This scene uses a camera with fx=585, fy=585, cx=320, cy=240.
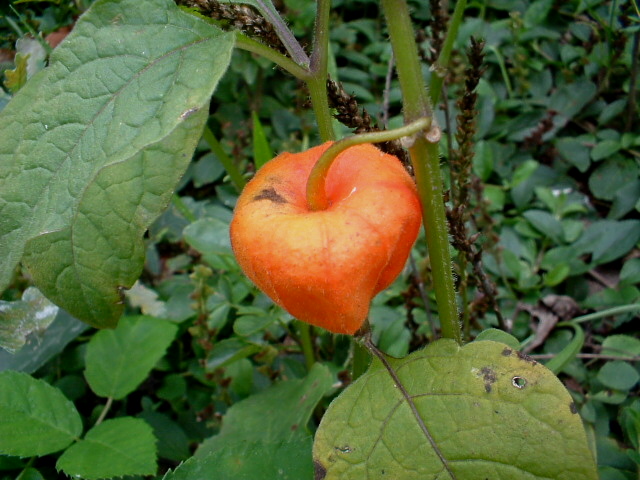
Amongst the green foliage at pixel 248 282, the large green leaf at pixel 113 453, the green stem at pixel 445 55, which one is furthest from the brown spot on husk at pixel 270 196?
the large green leaf at pixel 113 453

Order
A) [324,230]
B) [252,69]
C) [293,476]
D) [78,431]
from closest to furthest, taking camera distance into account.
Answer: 1. [324,230]
2. [293,476]
3. [78,431]
4. [252,69]

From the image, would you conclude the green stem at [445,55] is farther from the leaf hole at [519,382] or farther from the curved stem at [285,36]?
the leaf hole at [519,382]

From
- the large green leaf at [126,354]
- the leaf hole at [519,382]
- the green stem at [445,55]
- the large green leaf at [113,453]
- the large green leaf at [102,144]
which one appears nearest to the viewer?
the large green leaf at [102,144]

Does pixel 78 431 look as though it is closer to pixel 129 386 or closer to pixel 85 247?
pixel 129 386

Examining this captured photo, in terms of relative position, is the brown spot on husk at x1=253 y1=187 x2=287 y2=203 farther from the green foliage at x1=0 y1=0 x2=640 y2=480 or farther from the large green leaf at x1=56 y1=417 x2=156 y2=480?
the large green leaf at x1=56 y1=417 x2=156 y2=480

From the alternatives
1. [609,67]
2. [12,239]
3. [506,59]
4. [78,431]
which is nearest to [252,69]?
[506,59]

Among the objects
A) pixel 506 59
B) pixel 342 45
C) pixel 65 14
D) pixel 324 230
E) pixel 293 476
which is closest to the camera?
pixel 324 230

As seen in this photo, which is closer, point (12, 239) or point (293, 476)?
point (12, 239)

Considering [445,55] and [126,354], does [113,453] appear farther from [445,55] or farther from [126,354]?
[445,55]
